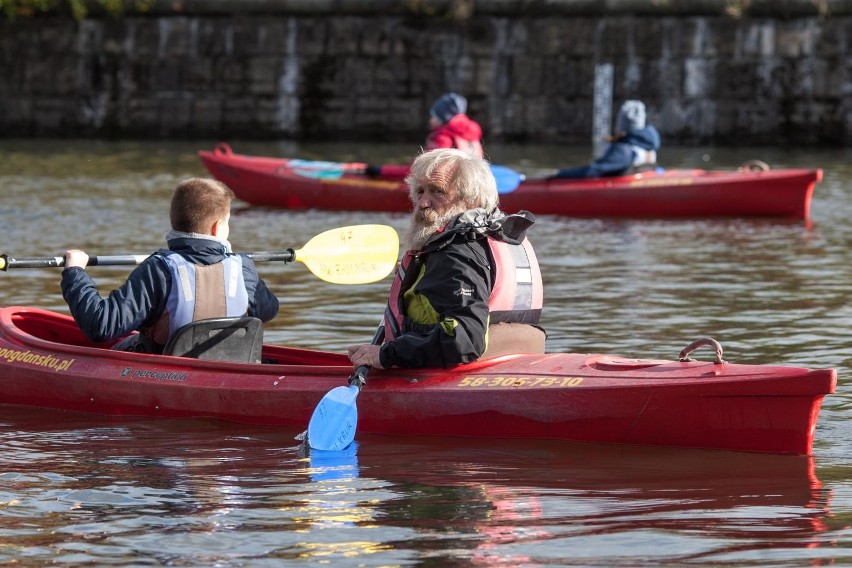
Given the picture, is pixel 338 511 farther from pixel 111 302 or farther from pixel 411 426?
pixel 111 302

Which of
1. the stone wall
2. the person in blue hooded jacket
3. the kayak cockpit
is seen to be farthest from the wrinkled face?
the stone wall

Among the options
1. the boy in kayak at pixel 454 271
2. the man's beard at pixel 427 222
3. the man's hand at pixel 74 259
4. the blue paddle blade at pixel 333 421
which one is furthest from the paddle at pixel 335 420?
the man's hand at pixel 74 259

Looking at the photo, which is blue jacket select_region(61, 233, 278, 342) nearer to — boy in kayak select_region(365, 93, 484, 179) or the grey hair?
the grey hair

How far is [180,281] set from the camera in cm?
656

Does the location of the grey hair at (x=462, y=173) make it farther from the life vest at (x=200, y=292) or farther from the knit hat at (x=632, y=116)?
the knit hat at (x=632, y=116)

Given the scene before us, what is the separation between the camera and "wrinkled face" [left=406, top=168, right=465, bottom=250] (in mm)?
5941

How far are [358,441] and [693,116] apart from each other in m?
18.3

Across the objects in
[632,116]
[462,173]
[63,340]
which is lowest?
[63,340]

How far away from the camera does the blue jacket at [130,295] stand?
645 cm

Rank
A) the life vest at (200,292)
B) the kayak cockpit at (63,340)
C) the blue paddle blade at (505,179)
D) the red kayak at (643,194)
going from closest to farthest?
the life vest at (200,292), the kayak cockpit at (63,340), the blue paddle blade at (505,179), the red kayak at (643,194)

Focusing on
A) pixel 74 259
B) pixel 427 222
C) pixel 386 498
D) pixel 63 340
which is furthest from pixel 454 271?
pixel 63 340

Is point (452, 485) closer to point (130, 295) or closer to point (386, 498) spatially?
point (386, 498)

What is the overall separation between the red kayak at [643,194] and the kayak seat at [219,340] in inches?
338

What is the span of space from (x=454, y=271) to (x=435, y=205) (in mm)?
254
